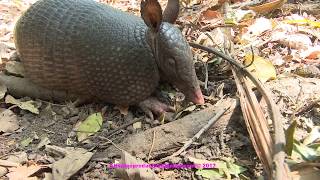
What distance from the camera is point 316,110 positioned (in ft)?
9.35

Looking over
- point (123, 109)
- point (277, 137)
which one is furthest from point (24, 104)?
point (277, 137)

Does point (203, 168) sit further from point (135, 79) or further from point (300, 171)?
point (135, 79)

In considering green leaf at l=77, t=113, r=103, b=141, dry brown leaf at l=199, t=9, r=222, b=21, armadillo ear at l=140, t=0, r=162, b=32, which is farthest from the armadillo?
dry brown leaf at l=199, t=9, r=222, b=21

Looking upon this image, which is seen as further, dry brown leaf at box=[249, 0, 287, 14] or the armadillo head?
dry brown leaf at box=[249, 0, 287, 14]

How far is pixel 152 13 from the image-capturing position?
285 cm

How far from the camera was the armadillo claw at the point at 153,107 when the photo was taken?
124 inches

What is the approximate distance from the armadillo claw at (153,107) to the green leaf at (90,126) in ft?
1.09

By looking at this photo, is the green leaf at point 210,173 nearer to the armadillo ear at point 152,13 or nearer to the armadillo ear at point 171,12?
the armadillo ear at point 152,13

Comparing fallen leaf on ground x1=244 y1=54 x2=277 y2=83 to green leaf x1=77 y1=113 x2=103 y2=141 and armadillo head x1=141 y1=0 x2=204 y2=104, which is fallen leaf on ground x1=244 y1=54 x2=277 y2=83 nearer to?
armadillo head x1=141 y1=0 x2=204 y2=104

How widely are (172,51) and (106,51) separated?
564 mm

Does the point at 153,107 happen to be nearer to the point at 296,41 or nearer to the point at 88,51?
the point at 88,51

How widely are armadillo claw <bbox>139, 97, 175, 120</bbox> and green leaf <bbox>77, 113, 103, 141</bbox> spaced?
331 mm

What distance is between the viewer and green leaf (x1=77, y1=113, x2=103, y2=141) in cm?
305

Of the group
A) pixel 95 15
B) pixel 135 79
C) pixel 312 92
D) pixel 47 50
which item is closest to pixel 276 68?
pixel 312 92
